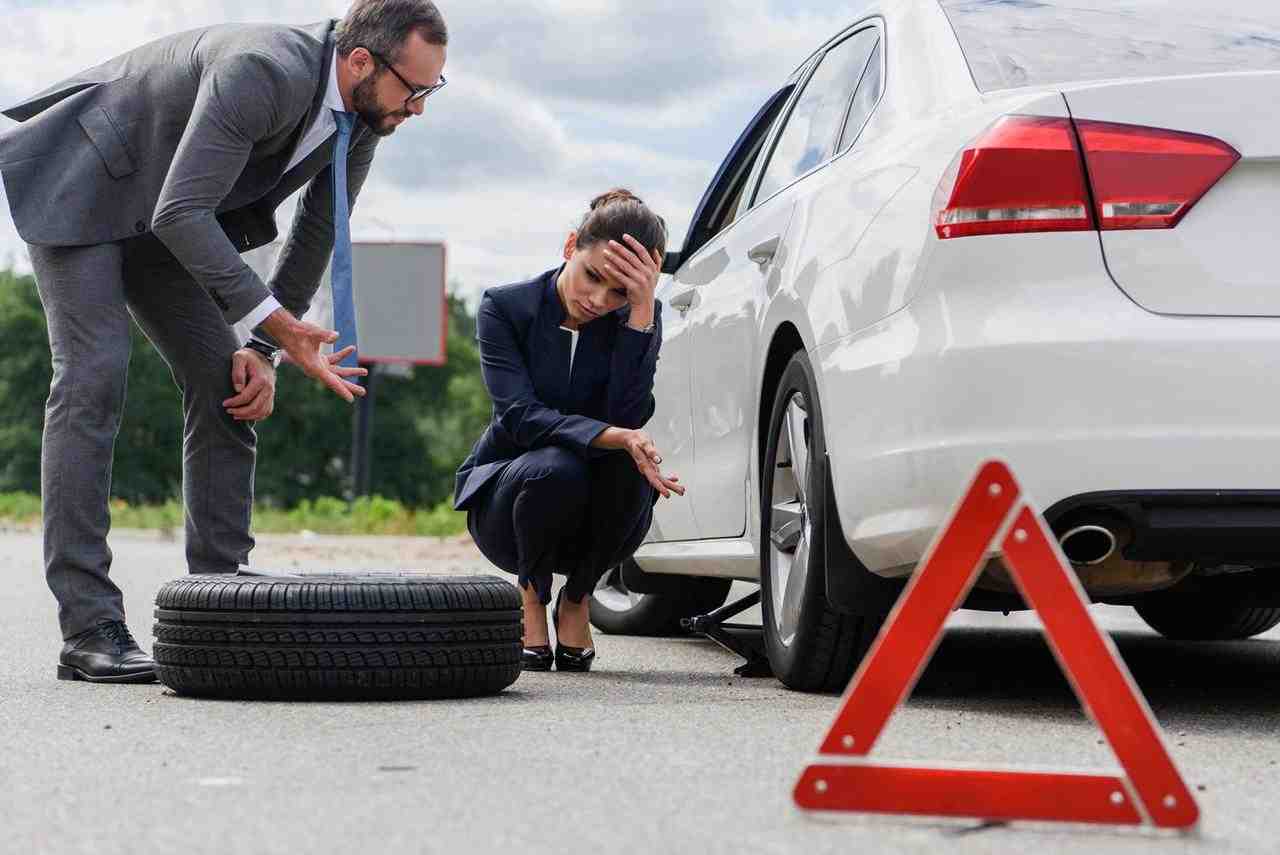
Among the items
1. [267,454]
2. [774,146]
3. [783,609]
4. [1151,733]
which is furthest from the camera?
[267,454]

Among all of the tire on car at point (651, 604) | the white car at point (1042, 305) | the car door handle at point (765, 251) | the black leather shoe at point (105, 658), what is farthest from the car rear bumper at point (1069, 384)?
the tire on car at point (651, 604)

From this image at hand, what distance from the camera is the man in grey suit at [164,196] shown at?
4664 mm

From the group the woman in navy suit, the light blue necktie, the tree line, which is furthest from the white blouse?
the tree line

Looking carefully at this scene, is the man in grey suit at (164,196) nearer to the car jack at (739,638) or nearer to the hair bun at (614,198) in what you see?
the hair bun at (614,198)

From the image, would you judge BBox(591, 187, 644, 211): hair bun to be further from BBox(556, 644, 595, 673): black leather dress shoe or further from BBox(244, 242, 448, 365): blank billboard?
BBox(244, 242, 448, 365): blank billboard

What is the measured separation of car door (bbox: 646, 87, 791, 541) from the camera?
19.2 ft

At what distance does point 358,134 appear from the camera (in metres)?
5.02

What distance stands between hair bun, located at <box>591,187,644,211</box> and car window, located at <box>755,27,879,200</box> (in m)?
0.42

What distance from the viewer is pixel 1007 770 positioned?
2.77 meters

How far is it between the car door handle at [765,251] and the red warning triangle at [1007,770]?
2.04m

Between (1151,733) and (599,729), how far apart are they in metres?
1.42

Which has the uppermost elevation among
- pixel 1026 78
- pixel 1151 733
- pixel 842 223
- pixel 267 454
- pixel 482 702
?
pixel 1026 78

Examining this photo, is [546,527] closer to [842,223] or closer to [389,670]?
[389,670]

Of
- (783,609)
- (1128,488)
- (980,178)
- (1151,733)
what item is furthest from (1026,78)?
(1151,733)
